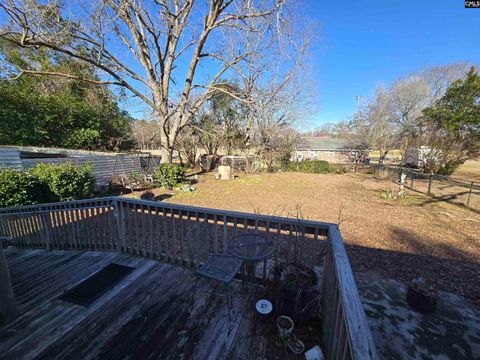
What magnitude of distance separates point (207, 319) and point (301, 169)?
15571mm

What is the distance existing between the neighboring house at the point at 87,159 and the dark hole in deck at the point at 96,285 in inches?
252

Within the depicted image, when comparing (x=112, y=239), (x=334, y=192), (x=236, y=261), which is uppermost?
(x=236, y=261)

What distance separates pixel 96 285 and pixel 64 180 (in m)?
5.59

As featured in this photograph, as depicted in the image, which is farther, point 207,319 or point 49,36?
point 49,36

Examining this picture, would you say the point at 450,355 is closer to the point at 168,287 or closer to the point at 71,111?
the point at 168,287

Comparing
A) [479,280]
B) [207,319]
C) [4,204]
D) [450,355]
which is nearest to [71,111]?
[4,204]

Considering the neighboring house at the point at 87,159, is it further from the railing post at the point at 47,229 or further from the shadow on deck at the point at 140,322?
the shadow on deck at the point at 140,322

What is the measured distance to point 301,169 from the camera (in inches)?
649

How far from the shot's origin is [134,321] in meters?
2.06

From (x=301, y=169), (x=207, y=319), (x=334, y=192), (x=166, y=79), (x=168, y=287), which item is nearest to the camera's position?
(x=207, y=319)

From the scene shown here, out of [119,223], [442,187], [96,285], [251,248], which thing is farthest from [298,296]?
[442,187]

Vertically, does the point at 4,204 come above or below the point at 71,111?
below

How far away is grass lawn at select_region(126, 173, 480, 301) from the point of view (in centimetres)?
351

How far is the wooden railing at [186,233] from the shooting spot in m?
1.20
